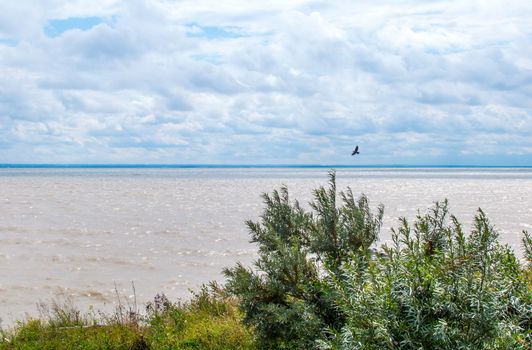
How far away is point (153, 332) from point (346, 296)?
7.04 metres

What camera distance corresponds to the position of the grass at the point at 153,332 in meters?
11.1

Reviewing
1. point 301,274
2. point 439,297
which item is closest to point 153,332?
point 301,274

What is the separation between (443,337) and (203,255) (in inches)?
937

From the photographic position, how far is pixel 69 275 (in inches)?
928

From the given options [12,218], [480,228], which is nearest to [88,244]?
[12,218]

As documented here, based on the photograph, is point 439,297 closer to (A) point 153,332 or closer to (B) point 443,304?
(B) point 443,304

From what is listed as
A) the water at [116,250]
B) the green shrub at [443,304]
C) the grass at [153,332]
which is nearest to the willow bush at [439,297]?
the green shrub at [443,304]

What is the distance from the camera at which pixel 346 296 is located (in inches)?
232

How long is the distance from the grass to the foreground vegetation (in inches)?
1.0

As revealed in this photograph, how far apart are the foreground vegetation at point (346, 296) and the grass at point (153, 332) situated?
0.03 meters

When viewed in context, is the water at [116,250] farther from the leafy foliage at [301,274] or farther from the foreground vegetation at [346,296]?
the leafy foliage at [301,274]

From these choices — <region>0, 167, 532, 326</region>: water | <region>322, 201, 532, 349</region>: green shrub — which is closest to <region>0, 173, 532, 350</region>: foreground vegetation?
<region>322, 201, 532, 349</region>: green shrub

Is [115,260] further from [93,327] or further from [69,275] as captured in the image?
[93,327]

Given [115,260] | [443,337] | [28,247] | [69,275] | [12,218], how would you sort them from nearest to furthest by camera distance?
[443,337] < [69,275] < [115,260] < [28,247] < [12,218]
